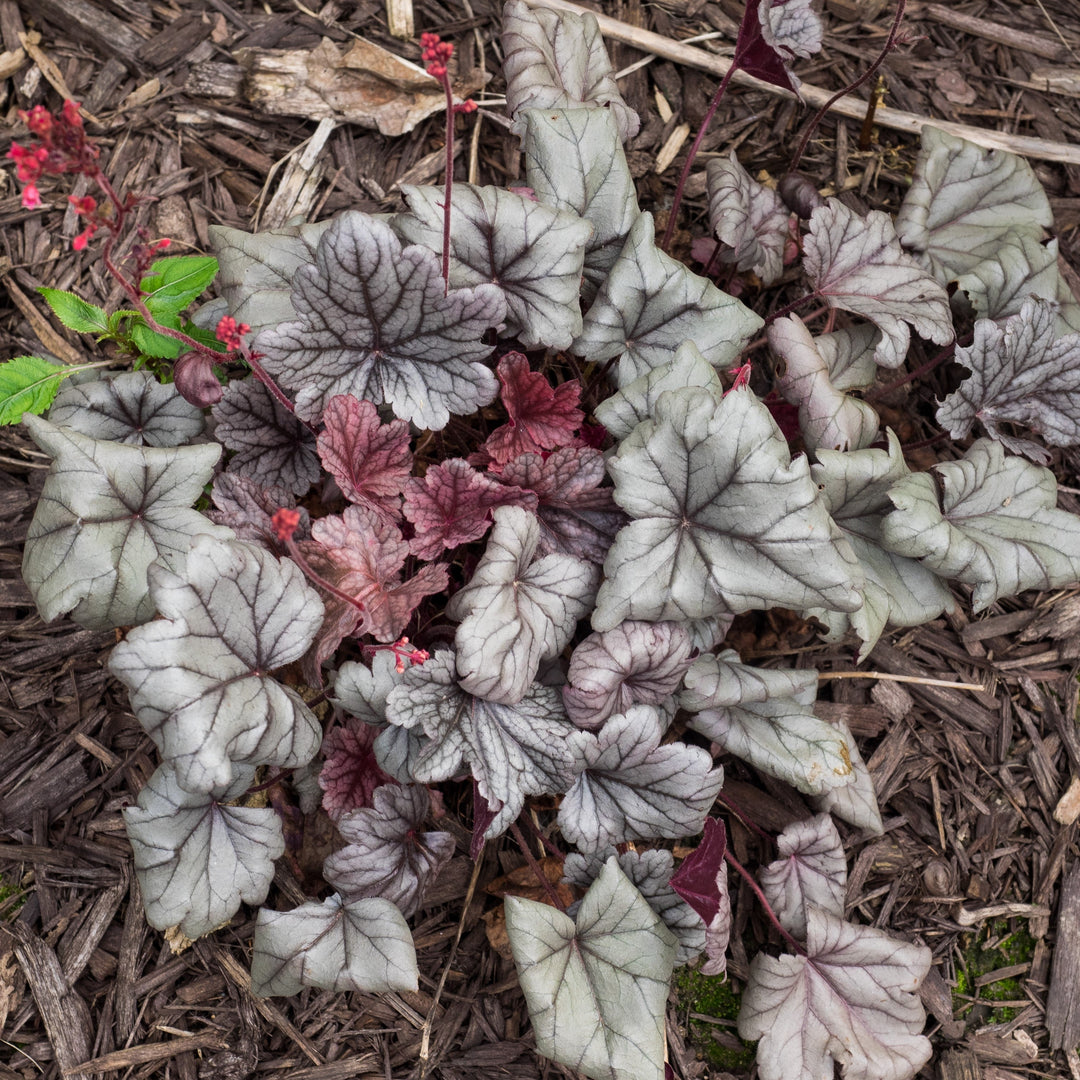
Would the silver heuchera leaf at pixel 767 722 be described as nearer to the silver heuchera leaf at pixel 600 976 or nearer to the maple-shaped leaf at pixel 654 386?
the silver heuchera leaf at pixel 600 976

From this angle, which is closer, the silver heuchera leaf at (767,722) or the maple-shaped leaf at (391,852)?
the maple-shaped leaf at (391,852)

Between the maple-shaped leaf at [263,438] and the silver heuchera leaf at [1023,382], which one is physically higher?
the silver heuchera leaf at [1023,382]

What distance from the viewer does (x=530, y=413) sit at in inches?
92.4

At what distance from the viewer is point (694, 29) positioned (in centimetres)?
316

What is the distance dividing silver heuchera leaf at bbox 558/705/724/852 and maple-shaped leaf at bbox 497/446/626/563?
0.45 meters

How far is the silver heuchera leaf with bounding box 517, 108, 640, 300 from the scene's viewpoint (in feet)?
7.70

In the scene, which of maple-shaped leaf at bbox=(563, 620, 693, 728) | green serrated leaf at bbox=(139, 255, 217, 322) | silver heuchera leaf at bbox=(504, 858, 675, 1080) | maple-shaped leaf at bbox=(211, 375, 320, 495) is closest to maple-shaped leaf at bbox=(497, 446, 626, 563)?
maple-shaped leaf at bbox=(563, 620, 693, 728)

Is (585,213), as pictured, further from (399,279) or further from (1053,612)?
(1053,612)

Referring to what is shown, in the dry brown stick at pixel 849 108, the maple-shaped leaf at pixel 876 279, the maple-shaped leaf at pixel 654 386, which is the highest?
the dry brown stick at pixel 849 108

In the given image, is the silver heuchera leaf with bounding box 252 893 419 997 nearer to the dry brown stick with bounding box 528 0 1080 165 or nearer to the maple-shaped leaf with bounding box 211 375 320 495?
the maple-shaped leaf with bounding box 211 375 320 495

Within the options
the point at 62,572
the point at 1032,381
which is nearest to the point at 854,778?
the point at 1032,381

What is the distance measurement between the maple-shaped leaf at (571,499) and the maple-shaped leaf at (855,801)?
0.90 m

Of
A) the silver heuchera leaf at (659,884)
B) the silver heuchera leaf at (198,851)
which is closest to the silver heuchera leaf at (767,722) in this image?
the silver heuchera leaf at (659,884)

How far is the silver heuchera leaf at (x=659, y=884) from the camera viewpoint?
2188 millimetres
